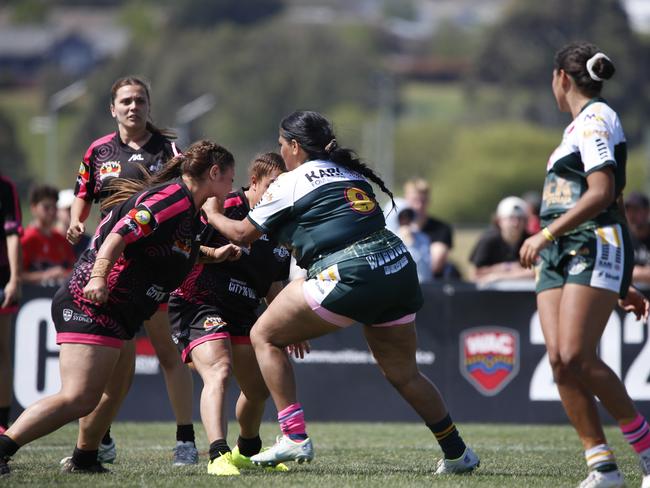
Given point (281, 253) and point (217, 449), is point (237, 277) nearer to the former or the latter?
point (281, 253)

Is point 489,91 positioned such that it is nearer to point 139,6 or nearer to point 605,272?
point 139,6

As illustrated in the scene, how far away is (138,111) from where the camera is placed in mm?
7598

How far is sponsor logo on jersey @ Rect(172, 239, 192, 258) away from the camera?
618 centimetres

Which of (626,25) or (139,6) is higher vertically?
(139,6)

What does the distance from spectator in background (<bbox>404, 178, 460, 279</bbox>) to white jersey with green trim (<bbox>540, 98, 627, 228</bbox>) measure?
267 inches

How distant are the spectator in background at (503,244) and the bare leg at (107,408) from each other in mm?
5804

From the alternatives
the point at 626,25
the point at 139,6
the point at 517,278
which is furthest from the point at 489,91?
the point at 517,278

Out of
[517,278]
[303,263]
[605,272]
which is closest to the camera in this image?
[605,272]

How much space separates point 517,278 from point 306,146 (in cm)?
592

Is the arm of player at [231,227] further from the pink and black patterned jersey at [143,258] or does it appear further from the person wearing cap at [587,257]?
the person wearing cap at [587,257]

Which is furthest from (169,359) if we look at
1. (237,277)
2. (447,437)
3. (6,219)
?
(6,219)

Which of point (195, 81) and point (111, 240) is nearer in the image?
point (111, 240)

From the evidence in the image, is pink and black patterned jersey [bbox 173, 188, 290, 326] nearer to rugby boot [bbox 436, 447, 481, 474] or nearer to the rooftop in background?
rugby boot [bbox 436, 447, 481, 474]

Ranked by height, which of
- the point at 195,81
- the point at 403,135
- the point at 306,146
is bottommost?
the point at 306,146
